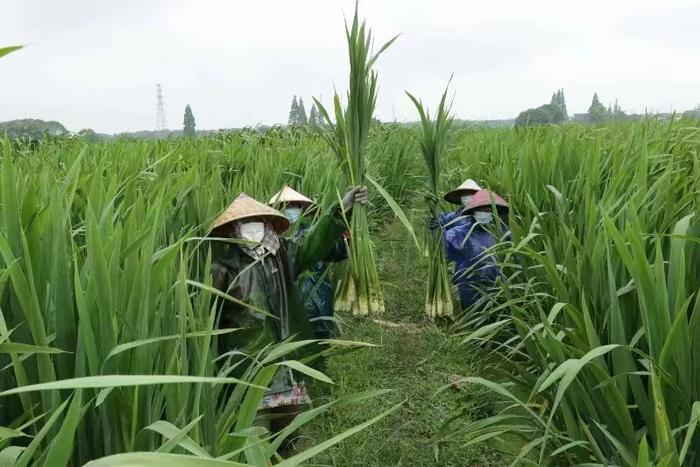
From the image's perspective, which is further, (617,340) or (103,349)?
(617,340)

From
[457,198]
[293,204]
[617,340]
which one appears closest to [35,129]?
[293,204]

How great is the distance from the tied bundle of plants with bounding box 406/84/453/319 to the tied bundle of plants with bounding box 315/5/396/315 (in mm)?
1005

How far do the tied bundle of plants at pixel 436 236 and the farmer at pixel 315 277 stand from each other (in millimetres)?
878

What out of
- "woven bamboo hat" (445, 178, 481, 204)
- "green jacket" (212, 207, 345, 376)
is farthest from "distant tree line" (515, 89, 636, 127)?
"green jacket" (212, 207, 345, 376)

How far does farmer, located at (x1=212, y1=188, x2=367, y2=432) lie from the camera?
6.81ft

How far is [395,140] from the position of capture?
7441 mm

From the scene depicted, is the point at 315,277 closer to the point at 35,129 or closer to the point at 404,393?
the point at 404,393

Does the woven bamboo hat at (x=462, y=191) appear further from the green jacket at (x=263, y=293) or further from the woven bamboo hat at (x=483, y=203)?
the green jacket at (x=263, y=293)

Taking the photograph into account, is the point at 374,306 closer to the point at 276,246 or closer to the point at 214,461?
the point at 276,246

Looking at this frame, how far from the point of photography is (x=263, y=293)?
2.15 meters

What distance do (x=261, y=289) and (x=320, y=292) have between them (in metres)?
0.72

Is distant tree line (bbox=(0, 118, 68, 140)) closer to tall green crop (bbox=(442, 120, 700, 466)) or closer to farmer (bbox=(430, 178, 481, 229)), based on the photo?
farmer (bbox=(430, 178, 481, 229))

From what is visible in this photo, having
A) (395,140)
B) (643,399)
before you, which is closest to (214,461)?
(643,399)

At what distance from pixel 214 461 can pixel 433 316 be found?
332 cm
